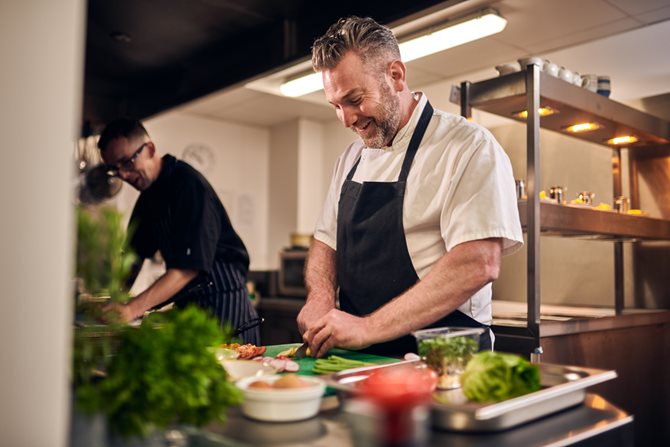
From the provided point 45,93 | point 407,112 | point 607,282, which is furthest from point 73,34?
point 607,282

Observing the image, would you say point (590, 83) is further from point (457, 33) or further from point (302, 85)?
point (302, 85)

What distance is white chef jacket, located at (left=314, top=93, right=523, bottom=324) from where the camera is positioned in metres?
1.68

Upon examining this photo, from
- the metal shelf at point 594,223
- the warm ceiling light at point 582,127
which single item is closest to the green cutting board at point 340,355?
the metal shelf at point 594,223

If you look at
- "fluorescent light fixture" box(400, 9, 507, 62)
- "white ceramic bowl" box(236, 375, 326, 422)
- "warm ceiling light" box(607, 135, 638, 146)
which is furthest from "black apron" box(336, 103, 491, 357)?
"warm ceiling light" box(607, 135, 638, 146)

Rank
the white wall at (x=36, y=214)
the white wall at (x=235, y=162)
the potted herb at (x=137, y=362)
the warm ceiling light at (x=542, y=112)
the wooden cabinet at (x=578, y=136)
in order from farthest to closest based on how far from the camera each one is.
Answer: the white wall at (x=235, y=162) < the warm ceiling light at (x=542, y=112) < the wooden cabinet at (x=578, y=136) < the potted herb at (x=137, y=362) < the white wall at (x=36, y=214)

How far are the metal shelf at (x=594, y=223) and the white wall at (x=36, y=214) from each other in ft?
7.17

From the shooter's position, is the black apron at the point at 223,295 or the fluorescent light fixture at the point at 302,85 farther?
the fluorescent light fixture at the point at 302,85

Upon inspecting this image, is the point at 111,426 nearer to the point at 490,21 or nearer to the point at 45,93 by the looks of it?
the point at 45,93

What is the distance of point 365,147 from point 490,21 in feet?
5.11

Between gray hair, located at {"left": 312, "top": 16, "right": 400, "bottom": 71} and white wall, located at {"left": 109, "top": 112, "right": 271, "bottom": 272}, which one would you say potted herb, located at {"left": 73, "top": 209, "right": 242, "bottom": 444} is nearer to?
gray hair, located at {"left": 312, "top": 16, "right": 400, "bottom": 71}

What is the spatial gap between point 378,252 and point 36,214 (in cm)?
130

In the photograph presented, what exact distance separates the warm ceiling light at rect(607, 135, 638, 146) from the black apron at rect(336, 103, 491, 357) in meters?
2.04

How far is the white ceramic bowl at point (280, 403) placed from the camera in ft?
3.33

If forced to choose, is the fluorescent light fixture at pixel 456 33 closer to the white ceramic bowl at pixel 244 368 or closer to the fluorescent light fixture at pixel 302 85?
the fluorescent light fixture at pixel 302 85
